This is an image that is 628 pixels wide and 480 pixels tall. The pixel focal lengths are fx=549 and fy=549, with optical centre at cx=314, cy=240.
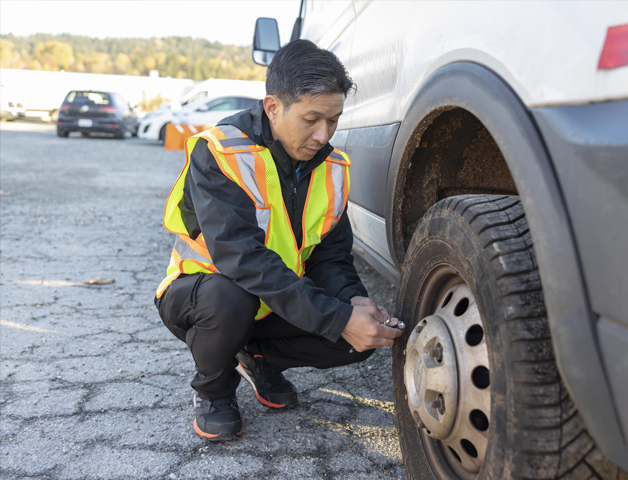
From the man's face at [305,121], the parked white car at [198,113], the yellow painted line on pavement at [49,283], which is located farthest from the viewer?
the parked white car at [198,113]

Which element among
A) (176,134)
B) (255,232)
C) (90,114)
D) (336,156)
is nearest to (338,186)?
(336,156)

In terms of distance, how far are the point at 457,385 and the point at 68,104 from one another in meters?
14.6

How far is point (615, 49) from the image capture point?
790 millimetres

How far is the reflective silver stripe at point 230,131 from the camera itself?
64.5 inches

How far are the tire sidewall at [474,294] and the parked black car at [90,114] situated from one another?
14.0 meters

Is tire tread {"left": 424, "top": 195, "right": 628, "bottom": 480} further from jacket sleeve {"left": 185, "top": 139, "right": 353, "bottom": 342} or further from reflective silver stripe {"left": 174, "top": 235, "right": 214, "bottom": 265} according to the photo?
reflective silver stripe {"left": 174, "top": 235, "right": 214, "bottom": 265}

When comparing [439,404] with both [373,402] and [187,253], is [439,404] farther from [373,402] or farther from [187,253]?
[187,253]

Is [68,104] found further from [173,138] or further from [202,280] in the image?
[202,280]

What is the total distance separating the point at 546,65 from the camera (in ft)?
3.02

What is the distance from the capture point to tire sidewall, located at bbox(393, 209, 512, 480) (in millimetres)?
993

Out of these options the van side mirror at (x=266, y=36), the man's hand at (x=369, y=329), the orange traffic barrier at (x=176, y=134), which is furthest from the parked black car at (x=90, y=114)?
the man's hand at (x=369, y=329)

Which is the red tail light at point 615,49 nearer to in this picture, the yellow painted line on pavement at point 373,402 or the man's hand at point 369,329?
the man's hand at point 369,329

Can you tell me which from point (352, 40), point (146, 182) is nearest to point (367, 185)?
point (352, 40)

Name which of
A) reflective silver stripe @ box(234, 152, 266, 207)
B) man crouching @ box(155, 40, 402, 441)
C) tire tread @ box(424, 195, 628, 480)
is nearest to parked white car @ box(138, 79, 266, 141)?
man crouching @ box(155, 40, 402, 441)
